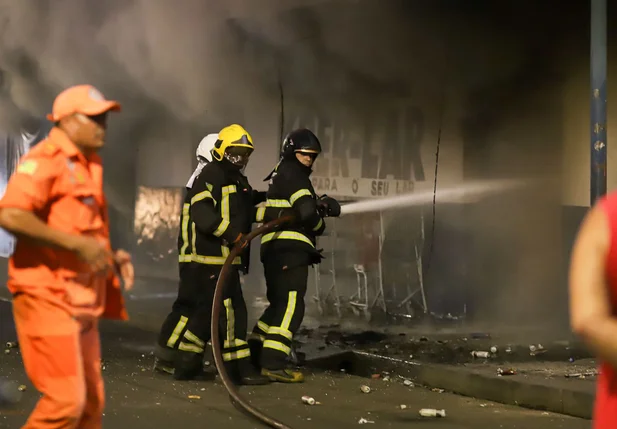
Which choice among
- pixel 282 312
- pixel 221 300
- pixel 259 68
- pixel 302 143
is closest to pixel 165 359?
pixel 221 300

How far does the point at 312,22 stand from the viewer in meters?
11.2

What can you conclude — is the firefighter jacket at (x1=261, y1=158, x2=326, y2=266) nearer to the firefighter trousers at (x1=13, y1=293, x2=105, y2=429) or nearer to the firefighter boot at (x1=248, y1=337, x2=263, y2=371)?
the firefighter boot at (x1=248, y1=337, x2=263, y2=371)

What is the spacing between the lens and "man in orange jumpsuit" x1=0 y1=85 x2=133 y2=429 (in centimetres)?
404

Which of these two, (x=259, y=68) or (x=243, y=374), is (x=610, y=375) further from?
(x=259, y=68)

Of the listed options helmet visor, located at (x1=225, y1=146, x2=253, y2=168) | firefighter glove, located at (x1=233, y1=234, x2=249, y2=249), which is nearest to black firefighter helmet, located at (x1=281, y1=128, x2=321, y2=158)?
helmet visor, located at (x1=225, y1=146, x2=253, y2=168)

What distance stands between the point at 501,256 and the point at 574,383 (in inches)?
126

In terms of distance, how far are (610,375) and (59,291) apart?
221 cm

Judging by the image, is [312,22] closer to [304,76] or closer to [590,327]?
[304,76]

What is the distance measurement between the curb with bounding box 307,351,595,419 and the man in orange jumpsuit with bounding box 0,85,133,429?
314 cm

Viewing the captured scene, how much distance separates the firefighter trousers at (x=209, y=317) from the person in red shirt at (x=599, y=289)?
5.03 meters

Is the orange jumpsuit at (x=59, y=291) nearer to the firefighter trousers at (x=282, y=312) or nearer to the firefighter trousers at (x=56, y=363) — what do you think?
the firefighter trousers at (x=56, y=363)

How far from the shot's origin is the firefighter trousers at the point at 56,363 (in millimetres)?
4039

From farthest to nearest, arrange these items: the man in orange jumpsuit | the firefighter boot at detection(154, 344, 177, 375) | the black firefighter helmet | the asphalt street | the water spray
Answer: the water spray < the firefighter boot at detection(154, 344, 177, 375) < the black firefighter helmet < the asphalt street < the man in orange jumpsuit

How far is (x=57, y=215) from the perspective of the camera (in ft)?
13.8
